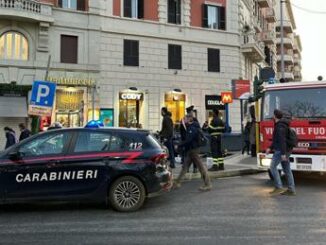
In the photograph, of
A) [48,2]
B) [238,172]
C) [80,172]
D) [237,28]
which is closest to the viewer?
[80,172]

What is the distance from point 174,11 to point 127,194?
2433cm

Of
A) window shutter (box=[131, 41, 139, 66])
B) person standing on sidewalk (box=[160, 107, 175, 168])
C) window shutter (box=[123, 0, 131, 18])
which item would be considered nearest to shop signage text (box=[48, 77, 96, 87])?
window shutter (box=[131, 41, 139, 66])

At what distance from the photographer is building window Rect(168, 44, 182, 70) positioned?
102 feet

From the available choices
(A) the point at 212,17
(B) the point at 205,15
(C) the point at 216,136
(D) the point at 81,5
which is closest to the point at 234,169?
Result: (C) the point at 216,136

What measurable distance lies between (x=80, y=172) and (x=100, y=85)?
20.0 m

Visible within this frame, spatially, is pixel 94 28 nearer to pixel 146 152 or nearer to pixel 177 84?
pixel 177 84

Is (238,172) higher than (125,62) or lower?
lower

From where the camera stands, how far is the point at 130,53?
29.7 meters

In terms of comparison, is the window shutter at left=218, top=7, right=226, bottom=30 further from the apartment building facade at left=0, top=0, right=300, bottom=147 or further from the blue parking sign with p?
the blue parking sign with p

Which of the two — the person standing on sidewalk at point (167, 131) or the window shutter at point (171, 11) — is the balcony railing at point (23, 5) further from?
the person standing on sidewalk at point (167, 131)

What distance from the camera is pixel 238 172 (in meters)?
14.9

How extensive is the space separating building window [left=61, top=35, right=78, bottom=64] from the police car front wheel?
19.8 meters

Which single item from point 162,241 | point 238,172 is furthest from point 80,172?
point 238,172

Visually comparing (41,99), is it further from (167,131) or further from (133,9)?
(133,9)
